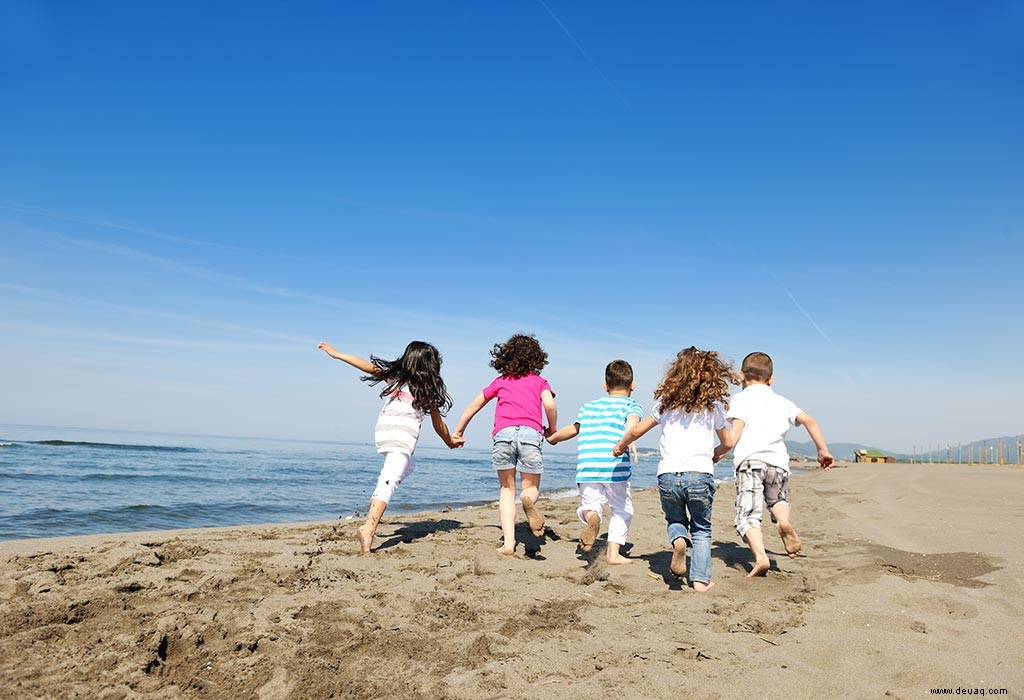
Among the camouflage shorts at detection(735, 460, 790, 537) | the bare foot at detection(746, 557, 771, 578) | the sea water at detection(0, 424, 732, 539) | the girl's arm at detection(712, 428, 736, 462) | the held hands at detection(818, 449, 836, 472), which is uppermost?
the girl's arm at detection(712, 428, 736, 462)

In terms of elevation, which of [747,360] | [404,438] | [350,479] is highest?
[747,360]

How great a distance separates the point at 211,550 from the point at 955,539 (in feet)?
23.4

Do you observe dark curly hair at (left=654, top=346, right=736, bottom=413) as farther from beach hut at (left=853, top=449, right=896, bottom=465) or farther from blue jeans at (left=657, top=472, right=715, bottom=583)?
beach hut at (left=853, top=449, right=896, bottom=465)

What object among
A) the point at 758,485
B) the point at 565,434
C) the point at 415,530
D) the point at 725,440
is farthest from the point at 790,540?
the point at 415,530

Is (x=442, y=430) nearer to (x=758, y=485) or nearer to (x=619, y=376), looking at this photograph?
(x=619, y=376)

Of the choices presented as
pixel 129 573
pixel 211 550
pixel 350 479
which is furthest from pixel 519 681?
pixel 350 479

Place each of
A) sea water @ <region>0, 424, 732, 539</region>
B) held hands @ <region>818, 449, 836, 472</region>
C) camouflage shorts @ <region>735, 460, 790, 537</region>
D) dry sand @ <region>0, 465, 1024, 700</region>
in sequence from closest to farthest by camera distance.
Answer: dry sand @ <region>0, 465, 1024, 700</region>
held hands @ <region>818, 449, 836, 472</region>
camouflage shorts @ <region>735, 460, 790, 537</region>
sea water @ <region>0, 424, 732, 539</region>

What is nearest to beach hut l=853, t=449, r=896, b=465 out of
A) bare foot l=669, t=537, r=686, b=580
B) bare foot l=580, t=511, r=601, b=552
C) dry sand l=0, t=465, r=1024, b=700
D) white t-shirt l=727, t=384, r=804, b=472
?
dry sand l=0, t=465, r=1024, b=700

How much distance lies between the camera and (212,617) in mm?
3441

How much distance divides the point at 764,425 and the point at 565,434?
186cm

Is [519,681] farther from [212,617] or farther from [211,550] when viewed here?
[211,550]

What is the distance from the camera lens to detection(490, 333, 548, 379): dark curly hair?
632 cm

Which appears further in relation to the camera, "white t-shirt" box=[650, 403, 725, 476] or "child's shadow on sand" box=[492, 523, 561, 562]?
"child's shadow on sand" box=[492, 523, 561, 562]

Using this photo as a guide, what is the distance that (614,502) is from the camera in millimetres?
5500
